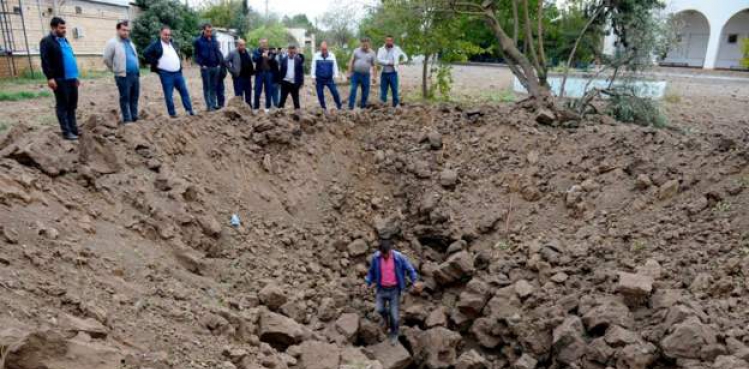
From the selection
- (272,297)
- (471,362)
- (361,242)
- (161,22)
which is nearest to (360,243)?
(361,242)

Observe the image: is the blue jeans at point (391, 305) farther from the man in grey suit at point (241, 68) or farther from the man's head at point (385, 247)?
the man in grey suit at point (241, 68)

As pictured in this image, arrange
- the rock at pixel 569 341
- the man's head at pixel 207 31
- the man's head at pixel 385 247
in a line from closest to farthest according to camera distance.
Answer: the rock at pixel 569 341 → the man's head at pixel 385 247 → the man's head at pixel 207 31

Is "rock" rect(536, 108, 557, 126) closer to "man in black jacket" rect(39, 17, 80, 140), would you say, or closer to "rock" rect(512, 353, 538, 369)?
"rock" rect(512, 353, 538, 369)

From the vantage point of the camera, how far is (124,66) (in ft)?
23.4

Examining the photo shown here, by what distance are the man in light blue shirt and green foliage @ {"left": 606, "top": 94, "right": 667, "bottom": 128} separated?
9741 millimetres

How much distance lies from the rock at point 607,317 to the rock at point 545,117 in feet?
15.2

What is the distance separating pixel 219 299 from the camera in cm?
541

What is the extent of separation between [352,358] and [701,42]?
105 ft

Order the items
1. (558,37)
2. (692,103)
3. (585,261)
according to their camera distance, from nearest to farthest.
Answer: (585,261) < (692,103) < (558,37)

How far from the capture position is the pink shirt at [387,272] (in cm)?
615

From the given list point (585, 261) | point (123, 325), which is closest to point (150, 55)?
point (123, 325)

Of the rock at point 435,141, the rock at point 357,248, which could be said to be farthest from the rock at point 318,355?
the rock at point 435,141

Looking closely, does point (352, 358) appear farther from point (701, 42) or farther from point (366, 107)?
point (701, 42)

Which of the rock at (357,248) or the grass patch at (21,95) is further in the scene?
the grass patch at (21,95)
